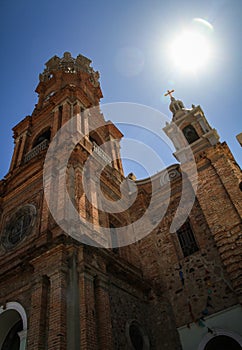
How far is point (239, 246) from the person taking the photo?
35.0 feet

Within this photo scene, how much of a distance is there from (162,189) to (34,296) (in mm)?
8691

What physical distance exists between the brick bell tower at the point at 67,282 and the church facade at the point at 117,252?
1.4 inches

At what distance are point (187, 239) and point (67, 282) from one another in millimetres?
6346

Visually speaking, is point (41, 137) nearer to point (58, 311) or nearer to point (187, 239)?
point (187, 239)

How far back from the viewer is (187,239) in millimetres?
12930

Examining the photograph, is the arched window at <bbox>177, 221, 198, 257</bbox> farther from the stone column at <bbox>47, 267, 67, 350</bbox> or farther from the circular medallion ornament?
the circular medallion ornament

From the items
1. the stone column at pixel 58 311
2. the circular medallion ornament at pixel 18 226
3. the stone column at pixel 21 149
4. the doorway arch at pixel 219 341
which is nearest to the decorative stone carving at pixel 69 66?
the stone column at pixel 21 149

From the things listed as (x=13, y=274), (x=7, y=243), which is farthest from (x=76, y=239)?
(x=7, y=243)

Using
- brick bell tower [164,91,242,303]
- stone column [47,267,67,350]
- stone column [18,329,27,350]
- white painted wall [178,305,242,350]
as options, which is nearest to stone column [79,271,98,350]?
stone column [47,267,67,350]

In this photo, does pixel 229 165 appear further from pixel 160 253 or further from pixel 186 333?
pixel 186 333

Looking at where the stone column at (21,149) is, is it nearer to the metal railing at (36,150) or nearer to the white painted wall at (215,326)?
the metal railing at (36,150)

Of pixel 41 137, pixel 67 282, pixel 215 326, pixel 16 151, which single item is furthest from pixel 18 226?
pixel 215 326

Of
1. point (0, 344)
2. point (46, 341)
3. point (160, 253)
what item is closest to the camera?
point (46, 341)

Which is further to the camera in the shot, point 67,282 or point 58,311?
point 67,282
